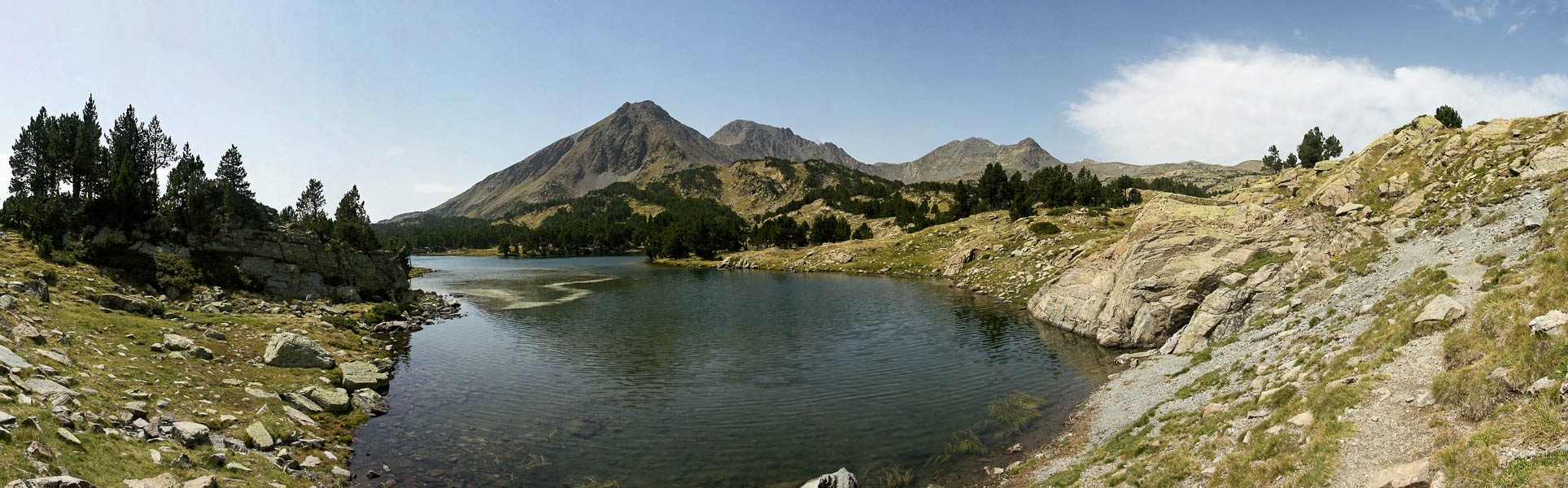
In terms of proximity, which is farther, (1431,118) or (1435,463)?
(1431,118)

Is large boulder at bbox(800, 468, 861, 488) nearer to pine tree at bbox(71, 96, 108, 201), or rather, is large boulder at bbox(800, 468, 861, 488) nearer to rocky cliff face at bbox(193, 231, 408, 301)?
rocky cliff face at bbox(193, 231, 408, 301)

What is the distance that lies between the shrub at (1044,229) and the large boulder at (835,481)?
306ft

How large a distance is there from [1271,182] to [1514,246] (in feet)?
157

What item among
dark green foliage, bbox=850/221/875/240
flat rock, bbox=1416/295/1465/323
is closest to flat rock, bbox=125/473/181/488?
flat rock, bbox=1416/295/1465/323

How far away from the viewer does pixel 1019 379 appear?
115 feet

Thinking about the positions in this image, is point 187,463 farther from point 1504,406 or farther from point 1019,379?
point 1019,379

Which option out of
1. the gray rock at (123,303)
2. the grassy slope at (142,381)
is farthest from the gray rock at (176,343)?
the gray rock at (123,303)

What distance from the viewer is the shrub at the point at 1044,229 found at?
102 meters

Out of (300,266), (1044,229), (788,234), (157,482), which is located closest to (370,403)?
(157,482)

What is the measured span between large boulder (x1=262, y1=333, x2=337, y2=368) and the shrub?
101 meters

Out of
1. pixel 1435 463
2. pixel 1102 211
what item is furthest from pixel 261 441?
pixel 1102 211

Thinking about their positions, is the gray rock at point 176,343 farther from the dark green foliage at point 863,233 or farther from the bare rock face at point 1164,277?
the dark green foliage at point 863,233

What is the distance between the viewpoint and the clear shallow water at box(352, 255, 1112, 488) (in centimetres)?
2350

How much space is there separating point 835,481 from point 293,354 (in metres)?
33.5
